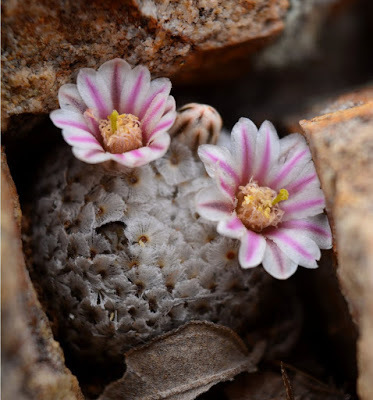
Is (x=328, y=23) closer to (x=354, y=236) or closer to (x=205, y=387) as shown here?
(x=354, y=236)

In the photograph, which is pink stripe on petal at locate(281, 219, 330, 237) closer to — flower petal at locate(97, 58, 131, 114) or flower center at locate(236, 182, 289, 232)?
flower center at locate(236, 182, 289, 232)

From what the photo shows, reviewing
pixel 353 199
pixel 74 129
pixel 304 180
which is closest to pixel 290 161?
pixel 304 180

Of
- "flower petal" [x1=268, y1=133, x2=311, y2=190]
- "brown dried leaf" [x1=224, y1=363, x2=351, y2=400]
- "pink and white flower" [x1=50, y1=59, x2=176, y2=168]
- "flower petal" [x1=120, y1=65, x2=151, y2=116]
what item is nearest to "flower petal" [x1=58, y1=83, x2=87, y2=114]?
"pink and white flower" [x1=50, y1=59, x2=176, y2=168]

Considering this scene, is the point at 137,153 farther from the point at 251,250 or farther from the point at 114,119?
the point at 251,250

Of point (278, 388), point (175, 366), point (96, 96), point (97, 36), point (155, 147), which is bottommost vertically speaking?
point (278, 388)

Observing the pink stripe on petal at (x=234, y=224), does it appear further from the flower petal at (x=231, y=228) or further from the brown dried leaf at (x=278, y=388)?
the brown dried leaf at (x=278, y=388)
